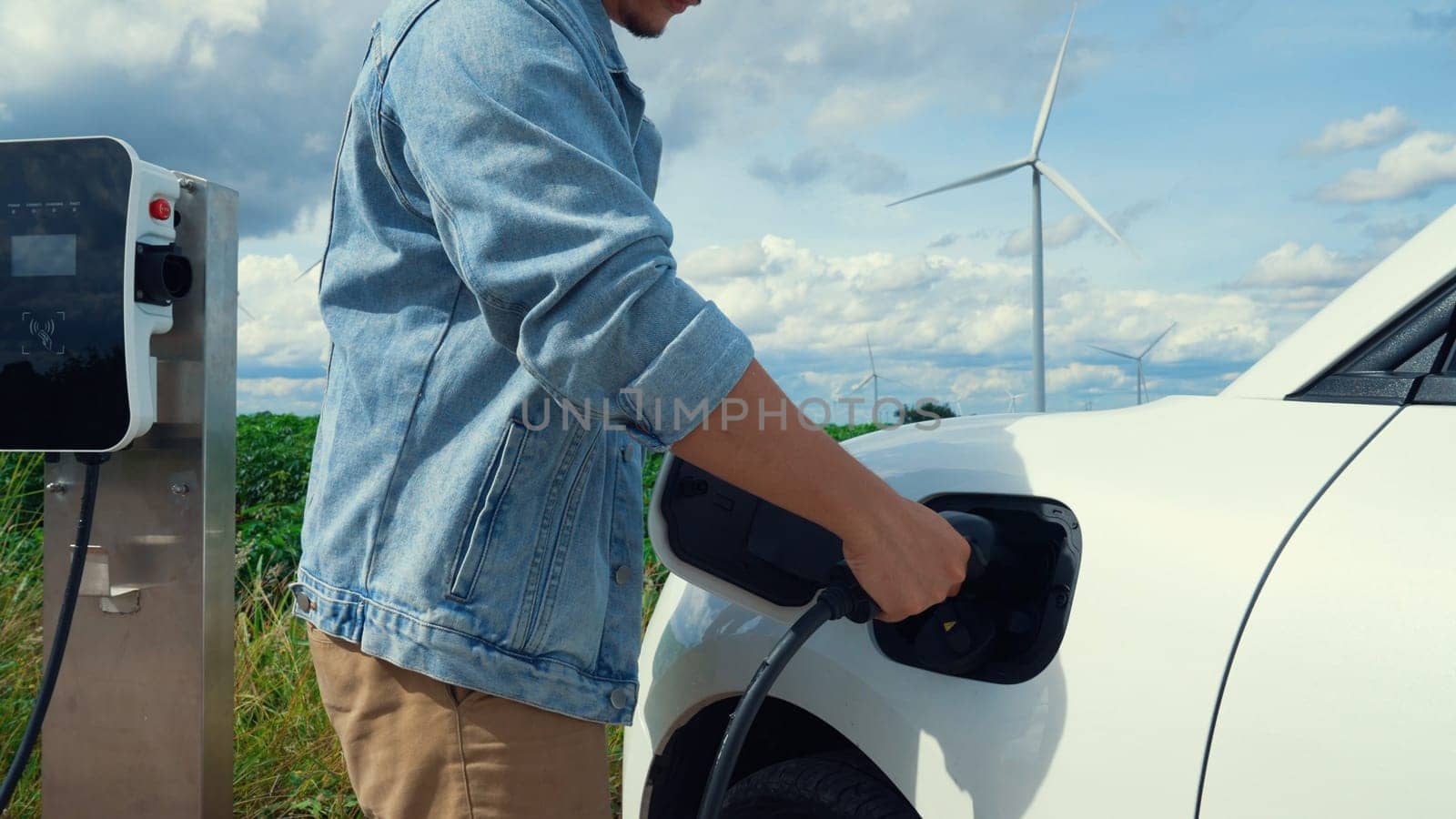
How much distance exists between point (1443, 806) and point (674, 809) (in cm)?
107

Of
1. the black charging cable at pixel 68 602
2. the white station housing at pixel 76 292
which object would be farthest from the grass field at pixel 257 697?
the white station housing at pixel 76 292

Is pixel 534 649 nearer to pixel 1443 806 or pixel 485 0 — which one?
pixel 485 0

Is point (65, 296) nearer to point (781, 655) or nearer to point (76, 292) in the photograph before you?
point (76, 292)

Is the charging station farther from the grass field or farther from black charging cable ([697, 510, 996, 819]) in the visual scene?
black charging cable ([697, 510, 996, 819])

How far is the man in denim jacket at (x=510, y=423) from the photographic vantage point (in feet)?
3.59

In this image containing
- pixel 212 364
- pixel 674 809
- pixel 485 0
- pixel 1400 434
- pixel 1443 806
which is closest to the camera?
pixel 1443 806

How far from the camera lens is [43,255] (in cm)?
201

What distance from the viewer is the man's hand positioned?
1171 millimetres

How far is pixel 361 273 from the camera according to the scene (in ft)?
4.50

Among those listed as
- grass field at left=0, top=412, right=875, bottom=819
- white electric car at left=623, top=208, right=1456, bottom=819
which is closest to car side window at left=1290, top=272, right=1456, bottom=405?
white electric car at left=623, top=208, right=1456, bottom=819

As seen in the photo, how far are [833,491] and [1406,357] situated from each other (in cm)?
60

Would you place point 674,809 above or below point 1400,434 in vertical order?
below

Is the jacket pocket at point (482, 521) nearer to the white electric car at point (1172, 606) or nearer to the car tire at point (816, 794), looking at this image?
the white electric car at point (1172, 606)

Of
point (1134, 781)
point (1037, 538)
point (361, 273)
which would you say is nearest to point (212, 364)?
point (361, 273)
